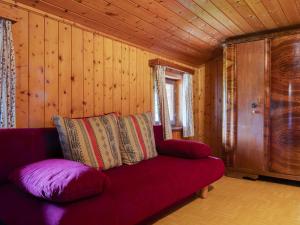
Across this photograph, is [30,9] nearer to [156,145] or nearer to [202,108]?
[156,145]

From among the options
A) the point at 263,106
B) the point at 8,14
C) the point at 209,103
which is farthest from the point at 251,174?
the point at 8,14

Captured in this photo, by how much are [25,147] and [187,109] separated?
2627mm

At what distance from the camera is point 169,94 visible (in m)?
3.95

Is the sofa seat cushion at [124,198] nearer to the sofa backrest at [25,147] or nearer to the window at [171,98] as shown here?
the sofa backrest at [25,147]

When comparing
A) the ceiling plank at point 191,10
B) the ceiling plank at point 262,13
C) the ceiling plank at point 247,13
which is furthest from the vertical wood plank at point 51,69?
the ceiling plank at point 262,13

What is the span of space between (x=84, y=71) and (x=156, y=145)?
3.64ft

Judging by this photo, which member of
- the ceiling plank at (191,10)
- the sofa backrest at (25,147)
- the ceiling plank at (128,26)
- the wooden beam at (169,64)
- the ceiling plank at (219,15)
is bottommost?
the sofa backrest at (25,147)

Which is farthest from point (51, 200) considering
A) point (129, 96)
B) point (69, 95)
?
point (129, 96)

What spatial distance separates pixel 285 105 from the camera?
297cm

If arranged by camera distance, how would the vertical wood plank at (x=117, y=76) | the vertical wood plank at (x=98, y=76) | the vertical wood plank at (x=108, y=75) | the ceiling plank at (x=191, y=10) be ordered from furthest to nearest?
1. the vertical wood plank at (x=117, y=76)
2. the vertical wood plank at (x=108, y=75)
3. the vertical wood plank at (x=98, y=76)
4. the ceiling plank at (x=191, y=10)

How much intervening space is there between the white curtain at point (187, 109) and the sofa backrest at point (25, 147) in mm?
2317

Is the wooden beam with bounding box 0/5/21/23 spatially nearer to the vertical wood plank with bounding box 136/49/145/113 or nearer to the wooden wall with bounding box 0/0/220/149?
the wooden wall with bounding box 0/0/220/149

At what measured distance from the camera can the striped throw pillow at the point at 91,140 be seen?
187 centimetres

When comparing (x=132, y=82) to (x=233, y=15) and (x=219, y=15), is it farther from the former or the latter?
(x=233, y=15)
